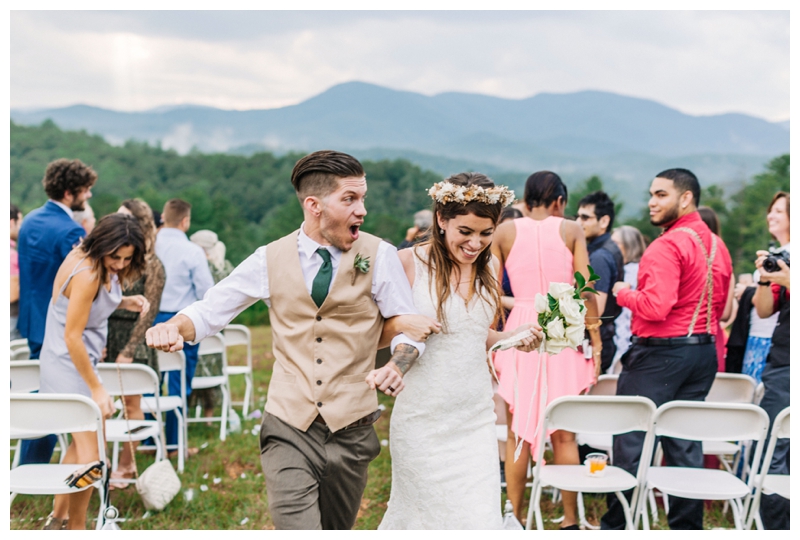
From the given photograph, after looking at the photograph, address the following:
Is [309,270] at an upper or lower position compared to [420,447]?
upper

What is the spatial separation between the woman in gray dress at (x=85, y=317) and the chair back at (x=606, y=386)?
306 cm

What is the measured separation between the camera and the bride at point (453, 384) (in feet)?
10.2

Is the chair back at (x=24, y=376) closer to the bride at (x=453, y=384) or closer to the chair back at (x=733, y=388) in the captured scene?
the bride at (x=453, y=384)

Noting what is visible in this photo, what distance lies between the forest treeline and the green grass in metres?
17.0

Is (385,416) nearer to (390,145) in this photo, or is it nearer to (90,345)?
(90,345)

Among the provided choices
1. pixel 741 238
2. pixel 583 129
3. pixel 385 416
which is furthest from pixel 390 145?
pixel 385 416

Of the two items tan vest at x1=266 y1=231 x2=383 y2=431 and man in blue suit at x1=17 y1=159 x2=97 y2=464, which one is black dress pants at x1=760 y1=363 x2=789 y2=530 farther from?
man in blue suit at x1=17 y1=159 x2=97 y2=464

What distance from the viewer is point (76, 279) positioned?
3.94m

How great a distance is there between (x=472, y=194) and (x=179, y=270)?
4.21m

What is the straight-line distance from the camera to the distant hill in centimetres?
11138

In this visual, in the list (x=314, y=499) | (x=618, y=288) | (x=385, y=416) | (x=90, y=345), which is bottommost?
(x=385, y=416)

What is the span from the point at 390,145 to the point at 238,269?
12489cm

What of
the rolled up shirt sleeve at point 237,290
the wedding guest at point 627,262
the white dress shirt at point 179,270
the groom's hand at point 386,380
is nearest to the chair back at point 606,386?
the wedding guest at point 627,262

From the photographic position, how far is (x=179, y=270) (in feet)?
21.4
